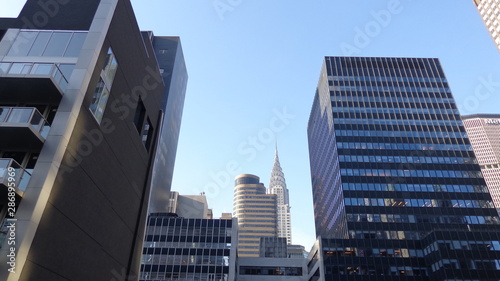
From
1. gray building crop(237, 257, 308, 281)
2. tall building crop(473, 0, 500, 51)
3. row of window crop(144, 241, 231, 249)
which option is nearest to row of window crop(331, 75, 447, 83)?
tall building crop(473, 0, 500, 51)

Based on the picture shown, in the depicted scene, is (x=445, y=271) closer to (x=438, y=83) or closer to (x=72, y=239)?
(x=438, y=83)

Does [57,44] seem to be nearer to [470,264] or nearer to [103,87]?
[103,87]

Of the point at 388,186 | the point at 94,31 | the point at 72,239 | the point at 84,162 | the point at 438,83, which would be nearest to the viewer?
the point at 72,239

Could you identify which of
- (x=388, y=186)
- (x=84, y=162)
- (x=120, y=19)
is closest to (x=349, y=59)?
(x=388, y=186)

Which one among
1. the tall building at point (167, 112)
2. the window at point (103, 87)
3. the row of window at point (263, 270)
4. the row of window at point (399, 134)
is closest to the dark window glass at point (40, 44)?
the window at point (103, 87)

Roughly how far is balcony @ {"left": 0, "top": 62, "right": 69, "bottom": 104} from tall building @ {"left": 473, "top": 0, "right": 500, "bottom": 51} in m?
152

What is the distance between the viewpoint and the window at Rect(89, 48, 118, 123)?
20.7m

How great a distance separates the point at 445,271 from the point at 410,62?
69803 mm

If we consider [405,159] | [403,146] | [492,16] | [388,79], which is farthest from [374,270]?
[492,16]

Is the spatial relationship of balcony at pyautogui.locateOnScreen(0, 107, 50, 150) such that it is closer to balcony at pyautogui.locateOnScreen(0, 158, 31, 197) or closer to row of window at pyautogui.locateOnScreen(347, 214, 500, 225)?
balcony at pyautogui.locateOnScreen(0, 158, 31, 197)

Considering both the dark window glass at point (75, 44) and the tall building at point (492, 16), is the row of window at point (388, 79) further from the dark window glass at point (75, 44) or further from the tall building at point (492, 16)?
the dark window glass at point (75, 44)

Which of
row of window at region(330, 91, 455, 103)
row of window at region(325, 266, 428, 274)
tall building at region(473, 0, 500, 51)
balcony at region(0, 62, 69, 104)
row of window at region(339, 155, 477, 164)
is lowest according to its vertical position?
balcony at region(0, 62, 69, 104)

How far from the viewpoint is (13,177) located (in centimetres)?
1484

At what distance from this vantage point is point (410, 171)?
86938 millimetres
